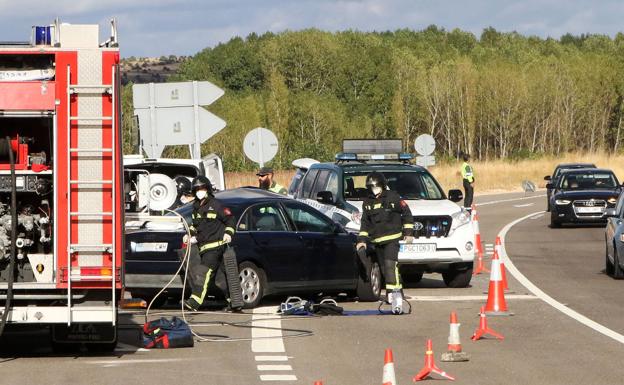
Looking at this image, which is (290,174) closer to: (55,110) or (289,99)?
(55,110)

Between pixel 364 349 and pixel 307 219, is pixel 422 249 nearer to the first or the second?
pixel 307 219

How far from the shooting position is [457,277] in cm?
2198

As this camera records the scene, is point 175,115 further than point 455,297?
Yes

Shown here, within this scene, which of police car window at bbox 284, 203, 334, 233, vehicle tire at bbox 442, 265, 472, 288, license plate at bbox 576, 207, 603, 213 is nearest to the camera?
police car window at bbox 284, 203, 334, 233

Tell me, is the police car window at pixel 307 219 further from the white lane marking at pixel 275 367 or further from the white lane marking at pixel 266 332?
the white lane marking at pixel 275 367

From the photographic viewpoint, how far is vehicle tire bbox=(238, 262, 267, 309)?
59.7 feet

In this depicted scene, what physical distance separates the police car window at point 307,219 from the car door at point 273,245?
16cm

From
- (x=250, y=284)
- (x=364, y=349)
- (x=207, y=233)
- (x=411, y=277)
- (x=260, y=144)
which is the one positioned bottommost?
(x=411, y=277)

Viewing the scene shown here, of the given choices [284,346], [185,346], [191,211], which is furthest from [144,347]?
[191,211]

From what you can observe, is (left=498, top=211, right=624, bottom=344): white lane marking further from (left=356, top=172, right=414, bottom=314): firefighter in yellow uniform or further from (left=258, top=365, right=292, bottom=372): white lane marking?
(left=258, top=365, right=292, bottom=372): white lane marking

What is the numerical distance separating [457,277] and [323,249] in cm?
349

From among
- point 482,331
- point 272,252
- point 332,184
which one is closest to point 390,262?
point 272,252

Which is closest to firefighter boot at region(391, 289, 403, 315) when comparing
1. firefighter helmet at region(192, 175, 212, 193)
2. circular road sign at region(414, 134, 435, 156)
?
firefighter helmet at region(192, 175, 212, 193)

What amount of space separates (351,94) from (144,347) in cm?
11883
